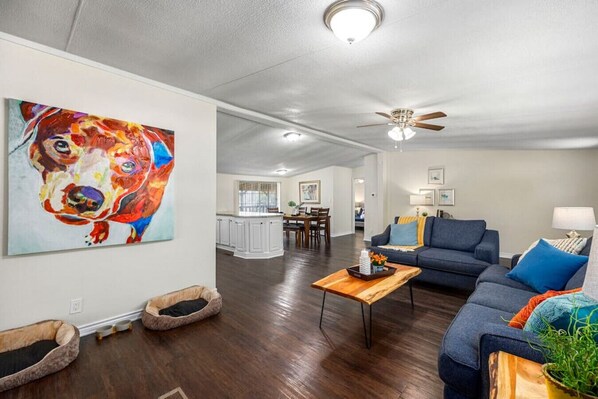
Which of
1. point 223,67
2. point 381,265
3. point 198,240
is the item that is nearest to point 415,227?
point 381,265

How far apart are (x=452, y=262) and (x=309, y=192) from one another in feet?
20.0

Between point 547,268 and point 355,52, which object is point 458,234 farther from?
point 355,52

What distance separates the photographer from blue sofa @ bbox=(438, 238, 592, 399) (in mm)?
1225

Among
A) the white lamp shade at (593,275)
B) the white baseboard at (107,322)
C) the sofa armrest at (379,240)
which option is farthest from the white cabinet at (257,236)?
the white lamp shade at (593,275)

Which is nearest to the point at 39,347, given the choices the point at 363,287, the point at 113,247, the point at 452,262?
the point at 113,247

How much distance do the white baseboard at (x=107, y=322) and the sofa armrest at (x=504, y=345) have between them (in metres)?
2.83

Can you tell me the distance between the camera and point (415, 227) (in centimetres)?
448

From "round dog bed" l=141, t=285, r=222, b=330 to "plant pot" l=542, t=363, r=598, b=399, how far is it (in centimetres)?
259

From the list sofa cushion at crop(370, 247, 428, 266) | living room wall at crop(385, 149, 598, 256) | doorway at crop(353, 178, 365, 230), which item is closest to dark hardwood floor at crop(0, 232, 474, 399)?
sofa cushion at crop(370, 247, 428, 266)

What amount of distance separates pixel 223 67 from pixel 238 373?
247 centimetres

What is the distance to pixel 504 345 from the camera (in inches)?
48.0

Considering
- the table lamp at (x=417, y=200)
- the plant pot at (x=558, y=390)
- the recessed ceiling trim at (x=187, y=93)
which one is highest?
the recessed ceiling trim at (x=187, y=93)

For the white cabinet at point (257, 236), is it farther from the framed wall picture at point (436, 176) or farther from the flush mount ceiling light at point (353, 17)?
the flush mount ceiling light at point (353, 17)

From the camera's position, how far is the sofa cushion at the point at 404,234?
436 centimetres
